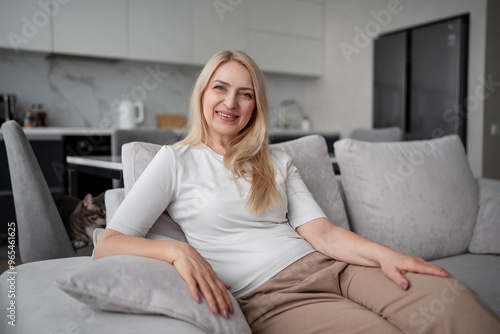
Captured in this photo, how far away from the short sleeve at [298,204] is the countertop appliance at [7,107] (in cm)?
279

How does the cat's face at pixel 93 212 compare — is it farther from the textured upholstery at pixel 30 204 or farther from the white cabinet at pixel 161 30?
the white cabinet at pixel 161 30

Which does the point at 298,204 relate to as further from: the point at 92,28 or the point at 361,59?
the point at 361,59

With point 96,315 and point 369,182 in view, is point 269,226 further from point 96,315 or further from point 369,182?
point 369,182

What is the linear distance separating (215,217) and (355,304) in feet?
1.40

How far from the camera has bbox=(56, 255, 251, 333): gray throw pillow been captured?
0.81 m

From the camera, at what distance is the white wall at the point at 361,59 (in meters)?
3.52

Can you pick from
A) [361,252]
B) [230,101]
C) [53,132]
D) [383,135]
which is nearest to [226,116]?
[230,101]

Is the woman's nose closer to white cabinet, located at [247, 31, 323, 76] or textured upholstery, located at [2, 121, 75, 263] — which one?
textured upholstery, located at [2, 121, 75, 263]

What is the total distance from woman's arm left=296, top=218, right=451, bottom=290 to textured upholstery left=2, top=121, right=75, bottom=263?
0.99 metres

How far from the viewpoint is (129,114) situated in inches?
152

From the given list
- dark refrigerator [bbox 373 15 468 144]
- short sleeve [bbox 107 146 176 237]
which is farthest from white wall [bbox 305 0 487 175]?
short sleeve [bbox 107 146 176 237]

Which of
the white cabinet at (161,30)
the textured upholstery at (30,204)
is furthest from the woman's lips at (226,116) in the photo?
the white cabinet at (161,30)

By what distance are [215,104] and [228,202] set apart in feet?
1.10

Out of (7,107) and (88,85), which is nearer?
(7,107)
